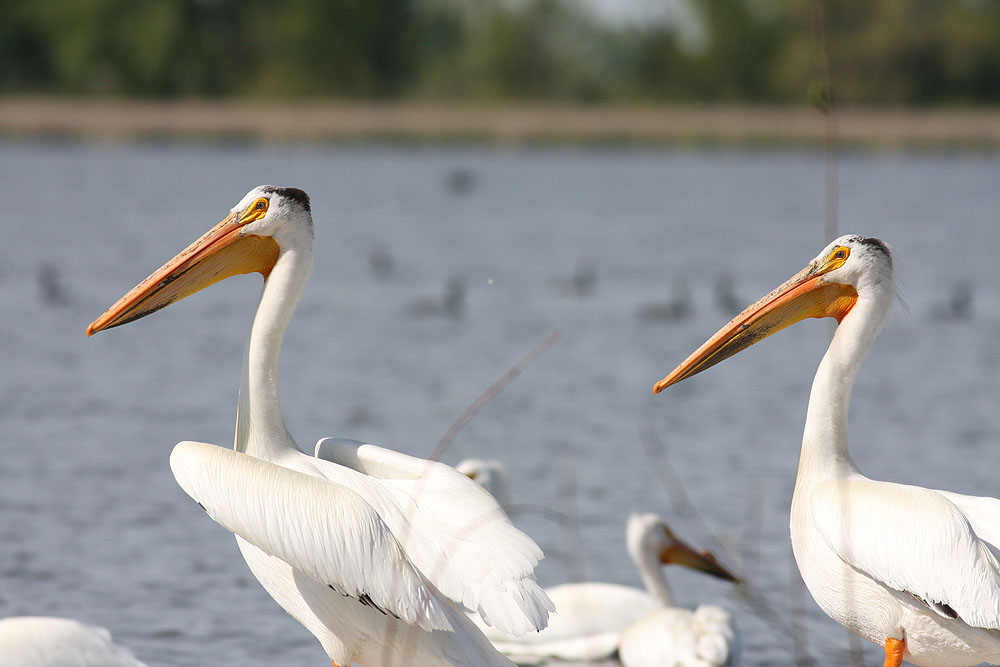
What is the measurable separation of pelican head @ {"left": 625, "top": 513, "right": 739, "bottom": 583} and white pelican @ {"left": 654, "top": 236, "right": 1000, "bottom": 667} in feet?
6.00

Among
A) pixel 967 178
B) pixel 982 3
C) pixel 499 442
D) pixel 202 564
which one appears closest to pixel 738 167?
pixel 967 178

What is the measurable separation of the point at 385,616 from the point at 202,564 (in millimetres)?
2625

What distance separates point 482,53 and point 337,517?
2373 inches

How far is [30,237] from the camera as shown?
2100 cm

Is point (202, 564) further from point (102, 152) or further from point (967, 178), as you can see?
point (102, 152)

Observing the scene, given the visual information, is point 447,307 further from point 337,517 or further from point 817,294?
point 337,517

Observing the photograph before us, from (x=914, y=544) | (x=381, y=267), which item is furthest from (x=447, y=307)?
(x=914, y=544)

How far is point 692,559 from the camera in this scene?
5738 mm

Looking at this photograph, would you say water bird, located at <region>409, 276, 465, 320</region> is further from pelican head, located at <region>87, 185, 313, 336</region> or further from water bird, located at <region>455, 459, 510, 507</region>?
pelican head, located at <region>87, 185, 313, 336</region>

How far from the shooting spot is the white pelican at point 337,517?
3.18m

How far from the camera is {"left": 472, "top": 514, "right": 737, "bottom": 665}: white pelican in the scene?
474 cm

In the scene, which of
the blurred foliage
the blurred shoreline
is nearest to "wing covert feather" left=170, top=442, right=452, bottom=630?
the blurred shoreline

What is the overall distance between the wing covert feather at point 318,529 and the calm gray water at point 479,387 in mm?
699

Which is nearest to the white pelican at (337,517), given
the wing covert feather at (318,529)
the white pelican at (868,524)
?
the wing covert feather at (318,529)
